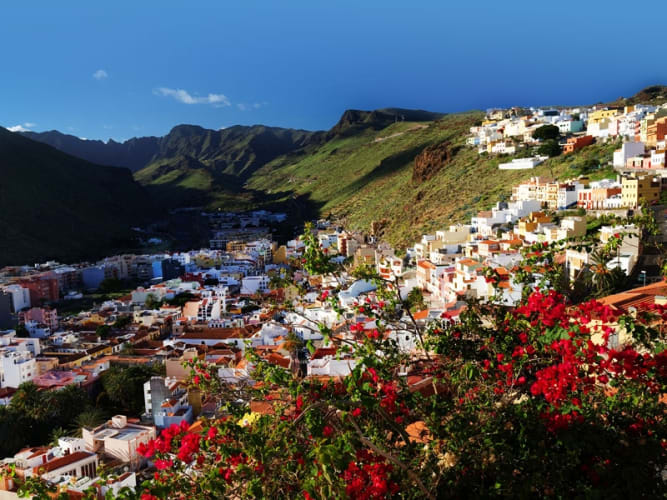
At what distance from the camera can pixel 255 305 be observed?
20.9 feet

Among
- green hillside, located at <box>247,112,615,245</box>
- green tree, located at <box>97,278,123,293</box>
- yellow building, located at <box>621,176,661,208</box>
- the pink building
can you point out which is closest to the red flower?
yellow building, located at <box>621,176,661,208</box>

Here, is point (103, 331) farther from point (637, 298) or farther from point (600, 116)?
point (600, 116)

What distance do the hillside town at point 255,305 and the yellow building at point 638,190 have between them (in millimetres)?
57

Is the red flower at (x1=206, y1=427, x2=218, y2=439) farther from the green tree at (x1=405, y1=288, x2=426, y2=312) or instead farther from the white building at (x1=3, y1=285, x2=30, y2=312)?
the white building at (x1=3, y1=285, x2=30, y2=312)

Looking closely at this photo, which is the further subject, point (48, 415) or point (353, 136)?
point (353, 136)

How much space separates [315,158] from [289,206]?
105 feet

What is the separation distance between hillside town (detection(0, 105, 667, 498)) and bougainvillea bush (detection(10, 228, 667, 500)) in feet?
1.32

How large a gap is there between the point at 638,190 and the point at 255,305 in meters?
19.6

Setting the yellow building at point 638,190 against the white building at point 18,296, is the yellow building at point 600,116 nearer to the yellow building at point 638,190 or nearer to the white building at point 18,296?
the yellow building at point 638,190

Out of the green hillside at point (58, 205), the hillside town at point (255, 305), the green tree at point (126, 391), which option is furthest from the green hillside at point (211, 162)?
the green tree at point (126, 391)

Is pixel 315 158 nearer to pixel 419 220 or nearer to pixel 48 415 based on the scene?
pixel 419 220

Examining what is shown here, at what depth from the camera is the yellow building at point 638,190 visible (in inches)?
814

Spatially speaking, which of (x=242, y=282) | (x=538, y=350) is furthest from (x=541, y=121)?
(x=538, y=350)

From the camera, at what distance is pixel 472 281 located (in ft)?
56.4
